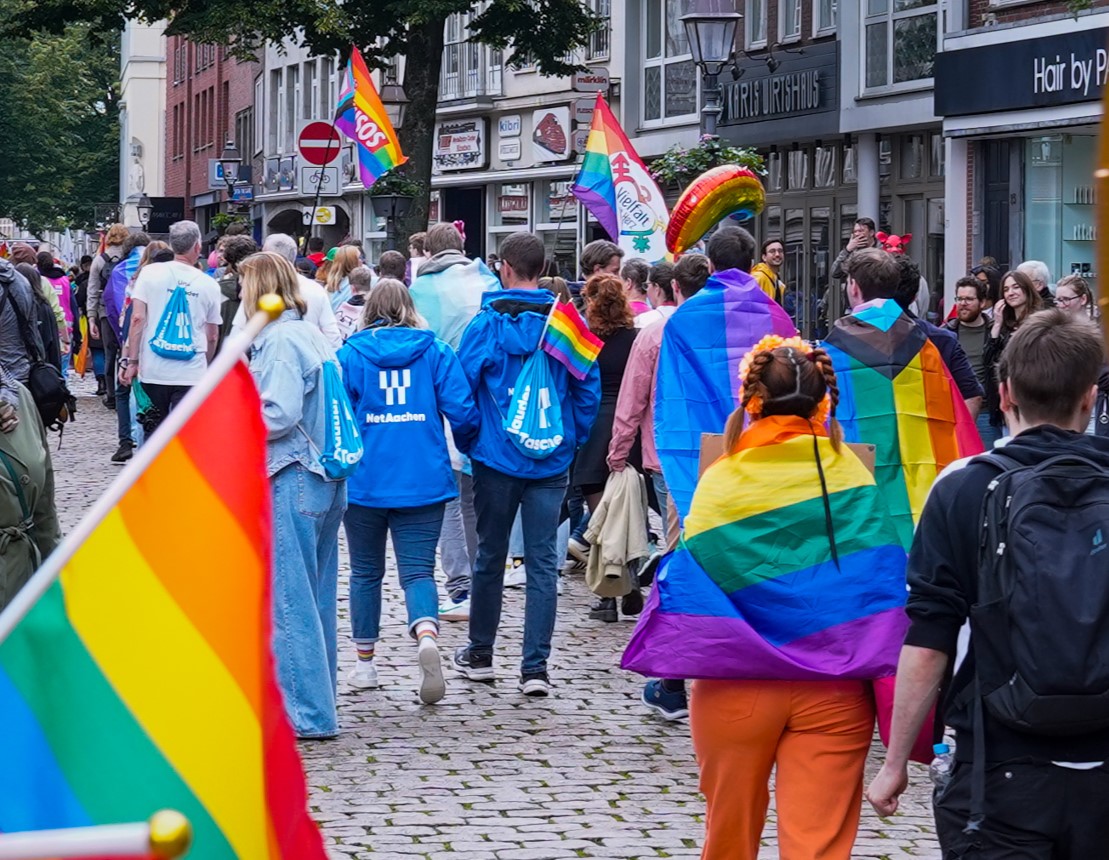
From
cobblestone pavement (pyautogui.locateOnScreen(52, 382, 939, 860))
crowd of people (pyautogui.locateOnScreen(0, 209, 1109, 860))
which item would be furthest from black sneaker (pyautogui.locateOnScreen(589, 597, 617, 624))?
cobblestone pavement (pyautogui.locateOnScreen(52, 382, 939, 860))

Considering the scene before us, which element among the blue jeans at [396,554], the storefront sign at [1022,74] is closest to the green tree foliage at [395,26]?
the storefront sign at [1022,74]

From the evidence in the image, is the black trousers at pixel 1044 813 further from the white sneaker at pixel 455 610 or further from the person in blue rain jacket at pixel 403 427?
the white sneaker at pixel 455 610

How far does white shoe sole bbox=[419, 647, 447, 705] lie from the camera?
8.38 m

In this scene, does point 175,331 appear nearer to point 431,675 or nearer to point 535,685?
point 535,685

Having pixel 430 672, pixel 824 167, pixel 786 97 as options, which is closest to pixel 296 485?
pixel 430 672

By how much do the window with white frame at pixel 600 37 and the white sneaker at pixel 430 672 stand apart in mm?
27307

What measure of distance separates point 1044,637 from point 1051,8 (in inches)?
751

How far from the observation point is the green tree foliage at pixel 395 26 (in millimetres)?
30406

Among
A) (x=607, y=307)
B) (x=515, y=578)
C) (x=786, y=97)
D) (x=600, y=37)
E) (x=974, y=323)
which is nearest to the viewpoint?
(x=607, y=307)

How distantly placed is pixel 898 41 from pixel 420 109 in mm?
7513

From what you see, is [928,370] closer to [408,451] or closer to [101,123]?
[408,451]

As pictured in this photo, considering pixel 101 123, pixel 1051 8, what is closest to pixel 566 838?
pixel 1051 8

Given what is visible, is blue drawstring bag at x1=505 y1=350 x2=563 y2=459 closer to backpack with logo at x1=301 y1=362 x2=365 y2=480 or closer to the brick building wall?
backpack with logo at x1=301 y1=362 x2=365 y2=480

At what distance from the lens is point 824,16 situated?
28703mm
